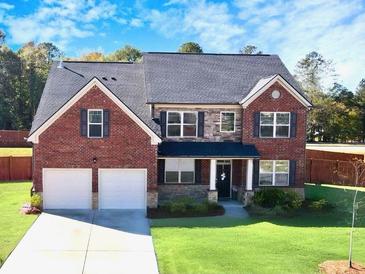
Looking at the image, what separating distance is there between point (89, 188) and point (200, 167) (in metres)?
6.08

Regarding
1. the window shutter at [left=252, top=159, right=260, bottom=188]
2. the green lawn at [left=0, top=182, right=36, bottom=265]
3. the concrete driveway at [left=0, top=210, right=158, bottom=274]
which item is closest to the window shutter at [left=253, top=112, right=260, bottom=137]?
the window shutter at [left=252, top=159, right=260, bottom=188]

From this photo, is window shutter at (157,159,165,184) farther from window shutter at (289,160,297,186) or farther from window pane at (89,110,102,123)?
window shutter at (289,160,297,186)

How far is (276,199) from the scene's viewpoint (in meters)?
22.4

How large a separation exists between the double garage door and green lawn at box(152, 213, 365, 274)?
3.03 meters

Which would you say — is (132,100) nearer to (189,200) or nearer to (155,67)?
(155,67)

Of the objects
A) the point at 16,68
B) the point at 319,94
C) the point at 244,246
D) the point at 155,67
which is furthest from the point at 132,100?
the point at 319,94

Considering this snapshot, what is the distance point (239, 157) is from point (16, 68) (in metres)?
45.8

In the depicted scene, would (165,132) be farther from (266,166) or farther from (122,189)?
(266,166)

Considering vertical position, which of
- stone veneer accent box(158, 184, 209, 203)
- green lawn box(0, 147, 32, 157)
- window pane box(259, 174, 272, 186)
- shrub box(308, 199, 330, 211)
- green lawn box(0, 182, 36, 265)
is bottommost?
green lawn box(0, 182, 36, 265)

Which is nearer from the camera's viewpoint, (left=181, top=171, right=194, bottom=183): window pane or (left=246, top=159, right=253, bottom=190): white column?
(left=246, top=159, right=253, bottom=190): white column

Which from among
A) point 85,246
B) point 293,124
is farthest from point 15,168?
point 293,124

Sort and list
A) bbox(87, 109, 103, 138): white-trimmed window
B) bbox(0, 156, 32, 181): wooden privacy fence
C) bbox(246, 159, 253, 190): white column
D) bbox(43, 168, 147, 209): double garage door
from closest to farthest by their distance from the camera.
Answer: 1. bbox(87, 109, 103, 138): white-trimmed window
2. bbox(43, 168, 147, 209): double garage door
3. bbox(246, 159, 253, 190): white column
4. bbox(0, 156, 32, 181): wooden privacy fence

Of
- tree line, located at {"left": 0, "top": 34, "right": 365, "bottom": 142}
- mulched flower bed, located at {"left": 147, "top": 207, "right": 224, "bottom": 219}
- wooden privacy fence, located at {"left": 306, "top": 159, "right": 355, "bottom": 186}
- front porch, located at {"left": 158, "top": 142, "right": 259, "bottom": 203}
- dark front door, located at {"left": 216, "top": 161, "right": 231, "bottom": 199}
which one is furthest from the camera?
tree line, located at {"left": 0, "top": 34, "right": 365, "bottom": 142}

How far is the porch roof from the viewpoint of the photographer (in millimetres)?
22594
